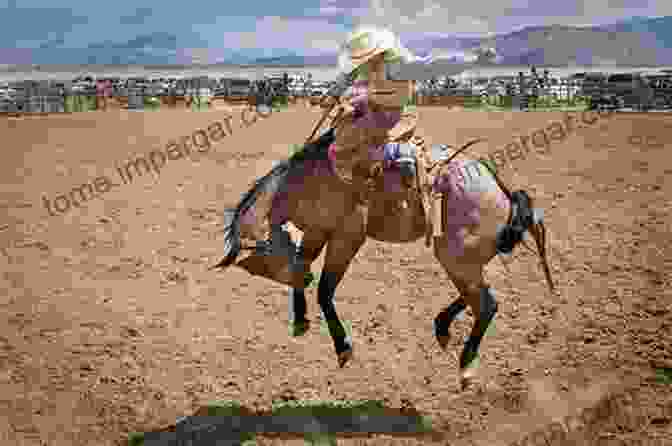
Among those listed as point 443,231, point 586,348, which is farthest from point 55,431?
point 586,348

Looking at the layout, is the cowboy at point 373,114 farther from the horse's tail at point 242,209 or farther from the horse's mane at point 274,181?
the horse's tail at point 242,209

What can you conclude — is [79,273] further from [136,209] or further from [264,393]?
[264,393]

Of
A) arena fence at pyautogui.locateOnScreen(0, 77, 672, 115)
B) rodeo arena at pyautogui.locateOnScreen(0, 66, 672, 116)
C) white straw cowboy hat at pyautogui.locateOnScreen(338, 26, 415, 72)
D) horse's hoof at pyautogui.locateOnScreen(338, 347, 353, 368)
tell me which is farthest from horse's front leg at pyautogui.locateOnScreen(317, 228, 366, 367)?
arena fence at pyautogui.locateOnScreen(0, 77, 672, 115)

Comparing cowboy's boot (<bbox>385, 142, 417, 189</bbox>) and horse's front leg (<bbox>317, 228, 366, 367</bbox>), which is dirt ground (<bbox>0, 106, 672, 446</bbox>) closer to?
horse's front leg (<bbox>317, 228, 366, 367</bbox>)

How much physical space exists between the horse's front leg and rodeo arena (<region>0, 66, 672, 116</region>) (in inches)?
758

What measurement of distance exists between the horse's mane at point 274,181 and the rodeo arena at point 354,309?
0.02 metres

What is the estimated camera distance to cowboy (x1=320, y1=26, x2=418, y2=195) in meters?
4.12

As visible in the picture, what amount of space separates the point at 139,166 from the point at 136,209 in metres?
4.01

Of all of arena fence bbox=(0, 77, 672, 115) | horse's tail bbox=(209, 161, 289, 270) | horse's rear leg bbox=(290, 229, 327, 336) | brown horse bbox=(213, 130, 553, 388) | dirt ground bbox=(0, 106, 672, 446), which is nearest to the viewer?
brown horse bbox=(213, 130, 553, 388)

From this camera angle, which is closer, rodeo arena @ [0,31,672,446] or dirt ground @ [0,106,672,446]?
rodeo arena @ [0,31,672,446]

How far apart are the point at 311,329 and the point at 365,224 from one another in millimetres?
1851

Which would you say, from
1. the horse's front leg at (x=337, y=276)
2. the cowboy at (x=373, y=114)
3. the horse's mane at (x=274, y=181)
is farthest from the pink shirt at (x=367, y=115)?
the horse's front leg at (x=337, y=276)

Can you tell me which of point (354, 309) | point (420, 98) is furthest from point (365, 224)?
point (420, 98)

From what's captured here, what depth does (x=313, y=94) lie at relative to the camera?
3102 centimetres
